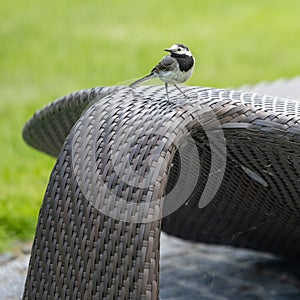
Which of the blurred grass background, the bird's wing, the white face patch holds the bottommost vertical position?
the bird's wing

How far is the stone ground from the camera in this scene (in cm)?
317

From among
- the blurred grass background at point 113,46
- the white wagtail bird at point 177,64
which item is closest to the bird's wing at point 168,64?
the white wagtail bird at point 177,64

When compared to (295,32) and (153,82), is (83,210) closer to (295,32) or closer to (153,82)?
(153,82)

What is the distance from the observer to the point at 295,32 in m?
9.80

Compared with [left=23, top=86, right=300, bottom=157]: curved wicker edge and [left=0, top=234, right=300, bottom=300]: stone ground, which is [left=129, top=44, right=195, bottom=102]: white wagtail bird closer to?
[left=23, top=86, right=300, bottom=157]: curved wicker edge

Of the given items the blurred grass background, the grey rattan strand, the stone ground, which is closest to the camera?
the grey rattan strand

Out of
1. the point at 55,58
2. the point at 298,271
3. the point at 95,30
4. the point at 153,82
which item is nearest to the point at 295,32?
the point at 95,30

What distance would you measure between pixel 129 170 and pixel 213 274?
1.48 m

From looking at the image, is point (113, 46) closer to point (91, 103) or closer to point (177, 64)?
point (91, 103)

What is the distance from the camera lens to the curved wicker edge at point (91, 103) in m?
2.13

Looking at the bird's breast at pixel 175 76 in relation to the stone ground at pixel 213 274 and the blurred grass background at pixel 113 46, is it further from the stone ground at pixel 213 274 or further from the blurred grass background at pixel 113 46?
the blurred grass background at pixel 113 46

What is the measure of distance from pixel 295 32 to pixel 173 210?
7193 millimetres

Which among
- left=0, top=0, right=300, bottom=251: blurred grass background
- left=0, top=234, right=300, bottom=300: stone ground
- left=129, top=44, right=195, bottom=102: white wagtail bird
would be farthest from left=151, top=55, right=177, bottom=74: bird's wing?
left=0, top=0, right=300, bottom=251: blurred grass background

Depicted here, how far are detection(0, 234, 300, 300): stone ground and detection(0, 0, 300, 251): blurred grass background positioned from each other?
121cm
